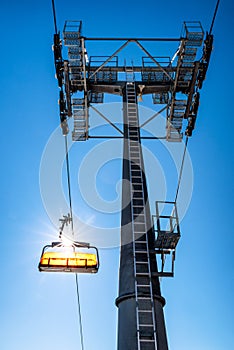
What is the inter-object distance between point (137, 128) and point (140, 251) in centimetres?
482

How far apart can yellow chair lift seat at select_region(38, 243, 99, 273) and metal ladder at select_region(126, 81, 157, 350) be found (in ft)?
7.15

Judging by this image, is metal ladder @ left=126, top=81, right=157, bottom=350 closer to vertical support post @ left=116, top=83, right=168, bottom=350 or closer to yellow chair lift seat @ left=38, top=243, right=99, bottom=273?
vertical support post @ left=116, top=83, right=168, bottom=350

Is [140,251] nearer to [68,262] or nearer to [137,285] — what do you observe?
[137,285]

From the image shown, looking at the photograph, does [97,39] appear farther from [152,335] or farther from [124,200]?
[152,335]

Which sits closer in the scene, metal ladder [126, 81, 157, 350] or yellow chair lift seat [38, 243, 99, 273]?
yellow chair lift seat [38, 243, 99, 273]

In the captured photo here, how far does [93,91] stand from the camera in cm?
1474

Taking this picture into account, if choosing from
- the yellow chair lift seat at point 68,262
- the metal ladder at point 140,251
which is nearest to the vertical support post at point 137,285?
the metal ladder at point 140,251

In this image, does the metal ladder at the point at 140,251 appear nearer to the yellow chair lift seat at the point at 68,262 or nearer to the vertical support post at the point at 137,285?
the vertical support post at the point at 137,285

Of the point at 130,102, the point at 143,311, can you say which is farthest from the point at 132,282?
the point at 130,102

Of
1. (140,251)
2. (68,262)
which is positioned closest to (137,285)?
(140,251)

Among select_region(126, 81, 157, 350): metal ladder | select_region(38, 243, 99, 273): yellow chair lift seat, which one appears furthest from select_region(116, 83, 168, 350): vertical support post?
select_region(38, 243, 99, 273): yellow chair lift seat

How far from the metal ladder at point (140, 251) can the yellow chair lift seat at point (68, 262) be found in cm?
218

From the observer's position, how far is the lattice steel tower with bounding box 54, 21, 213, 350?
26.1ft

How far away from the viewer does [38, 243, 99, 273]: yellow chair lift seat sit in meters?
6.36
